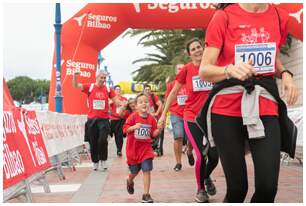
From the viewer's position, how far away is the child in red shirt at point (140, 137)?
6445mm

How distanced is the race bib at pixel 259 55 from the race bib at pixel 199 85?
104 inches

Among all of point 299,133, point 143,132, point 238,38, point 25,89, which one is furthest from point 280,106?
point 25,89

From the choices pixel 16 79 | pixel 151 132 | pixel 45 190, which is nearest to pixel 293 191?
pixel 151 132

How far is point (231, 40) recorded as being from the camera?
3.60 metres

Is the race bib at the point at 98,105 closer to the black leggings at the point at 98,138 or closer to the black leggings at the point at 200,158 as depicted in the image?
the black leggings at the point at 98,138

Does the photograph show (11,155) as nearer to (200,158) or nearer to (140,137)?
(140,137)

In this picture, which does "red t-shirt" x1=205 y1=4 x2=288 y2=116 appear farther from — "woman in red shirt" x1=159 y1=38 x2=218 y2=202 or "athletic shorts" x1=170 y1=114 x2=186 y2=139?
"athletic shorts" x1=170 y1=114 x2=186 y2=139

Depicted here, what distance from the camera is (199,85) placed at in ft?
20.8

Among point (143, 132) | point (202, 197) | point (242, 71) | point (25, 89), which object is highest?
point (25, 89)

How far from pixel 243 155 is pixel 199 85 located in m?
2.88

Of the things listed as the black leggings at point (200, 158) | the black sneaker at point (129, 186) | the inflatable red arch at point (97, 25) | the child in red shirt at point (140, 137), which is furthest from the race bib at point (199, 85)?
the inflatable red arch at point (97, 25)

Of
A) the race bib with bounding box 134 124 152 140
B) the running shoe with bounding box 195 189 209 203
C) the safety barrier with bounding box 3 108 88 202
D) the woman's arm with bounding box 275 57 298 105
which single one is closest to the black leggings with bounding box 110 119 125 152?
the safety barrier with bounding box 3 108 88 202

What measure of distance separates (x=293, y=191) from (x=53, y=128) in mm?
4359

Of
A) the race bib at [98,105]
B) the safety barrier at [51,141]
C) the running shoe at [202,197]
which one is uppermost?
the race bib at [98,105]
